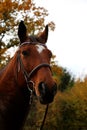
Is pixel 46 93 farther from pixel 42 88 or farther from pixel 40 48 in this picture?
pixel 40 48

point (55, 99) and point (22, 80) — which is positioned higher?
point (22, 80)

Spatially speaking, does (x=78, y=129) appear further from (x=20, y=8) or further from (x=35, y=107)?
(x=20, y=8)

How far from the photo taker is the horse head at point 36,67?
5.63 m

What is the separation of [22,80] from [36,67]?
1.05 ft

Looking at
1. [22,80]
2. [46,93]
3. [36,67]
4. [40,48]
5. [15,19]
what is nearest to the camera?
[46,93]

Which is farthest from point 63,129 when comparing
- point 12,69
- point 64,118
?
point 12,69

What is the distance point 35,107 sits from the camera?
43.9m

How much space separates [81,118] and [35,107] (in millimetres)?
5298

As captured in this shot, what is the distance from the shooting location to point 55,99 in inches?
1777

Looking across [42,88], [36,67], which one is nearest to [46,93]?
[42,88]

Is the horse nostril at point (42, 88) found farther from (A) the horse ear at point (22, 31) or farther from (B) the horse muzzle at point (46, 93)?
(A) the horse ear at point (22, 31)

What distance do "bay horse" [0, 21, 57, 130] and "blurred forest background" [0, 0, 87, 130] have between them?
101ft

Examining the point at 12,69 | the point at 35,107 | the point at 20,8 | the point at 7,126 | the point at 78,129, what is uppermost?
the point at 12,69

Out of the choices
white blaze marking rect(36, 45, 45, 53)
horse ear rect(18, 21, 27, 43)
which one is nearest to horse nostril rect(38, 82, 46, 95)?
white blaze marking rect(36, 45, 45, 53)
